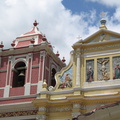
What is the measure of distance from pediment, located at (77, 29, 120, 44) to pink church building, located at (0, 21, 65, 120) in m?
2.79

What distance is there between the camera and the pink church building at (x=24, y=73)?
15070 mm

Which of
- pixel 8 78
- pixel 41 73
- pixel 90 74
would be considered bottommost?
pixel 8 78

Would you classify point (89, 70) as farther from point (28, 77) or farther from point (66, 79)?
point (28, 77)

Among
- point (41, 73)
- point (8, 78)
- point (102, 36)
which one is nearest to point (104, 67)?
point (102, 36)

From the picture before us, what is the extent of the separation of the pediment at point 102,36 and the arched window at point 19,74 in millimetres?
4378

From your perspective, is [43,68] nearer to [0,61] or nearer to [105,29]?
[0,61]

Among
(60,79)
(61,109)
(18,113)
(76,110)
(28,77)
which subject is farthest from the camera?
(28,77)

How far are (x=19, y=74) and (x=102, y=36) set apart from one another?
5.68 metres

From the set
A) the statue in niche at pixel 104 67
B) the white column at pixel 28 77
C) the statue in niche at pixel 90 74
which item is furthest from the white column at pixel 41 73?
the statue in niche at pixel 104 67

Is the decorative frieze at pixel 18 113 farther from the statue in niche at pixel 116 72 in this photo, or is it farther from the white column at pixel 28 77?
the statue in niche at pixel 116 72

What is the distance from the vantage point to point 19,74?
1666 centimetres

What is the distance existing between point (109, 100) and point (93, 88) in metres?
1.10

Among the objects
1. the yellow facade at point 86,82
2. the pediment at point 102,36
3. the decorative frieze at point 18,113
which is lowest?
the decorative frieze at point 18,113

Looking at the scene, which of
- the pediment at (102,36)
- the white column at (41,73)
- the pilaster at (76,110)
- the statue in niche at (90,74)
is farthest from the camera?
the white column at (41,73)
